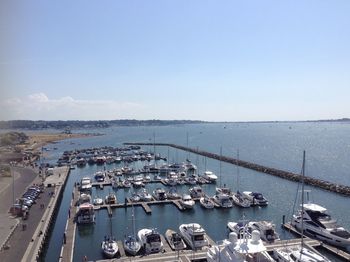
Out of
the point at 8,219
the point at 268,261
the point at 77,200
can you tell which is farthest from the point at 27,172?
the point at 268,261

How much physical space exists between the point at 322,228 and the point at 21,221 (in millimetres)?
24132

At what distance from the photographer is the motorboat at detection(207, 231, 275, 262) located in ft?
61.5

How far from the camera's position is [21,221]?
29.3 m

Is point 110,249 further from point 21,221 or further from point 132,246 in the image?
point 21,221

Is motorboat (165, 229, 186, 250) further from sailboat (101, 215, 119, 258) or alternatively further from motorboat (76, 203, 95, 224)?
motorboat (76, 203, 95, 224)

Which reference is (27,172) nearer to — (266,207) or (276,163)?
(266,207)

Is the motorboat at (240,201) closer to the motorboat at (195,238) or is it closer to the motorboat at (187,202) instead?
the motorboat at (187,202)

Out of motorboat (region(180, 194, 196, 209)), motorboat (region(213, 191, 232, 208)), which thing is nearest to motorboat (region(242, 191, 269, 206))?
motorboat (region(213, 191, 232, 208))

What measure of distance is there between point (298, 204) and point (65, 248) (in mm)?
26629

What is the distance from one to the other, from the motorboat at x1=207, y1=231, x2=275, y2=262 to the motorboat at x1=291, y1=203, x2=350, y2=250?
8905 mm

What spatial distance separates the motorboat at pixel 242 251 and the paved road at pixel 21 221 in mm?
12356

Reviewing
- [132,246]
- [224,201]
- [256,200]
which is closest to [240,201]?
[256,200]

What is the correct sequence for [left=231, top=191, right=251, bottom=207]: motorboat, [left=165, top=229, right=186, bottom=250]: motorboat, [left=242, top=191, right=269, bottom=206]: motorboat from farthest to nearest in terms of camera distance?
[left=242, top=191, right=269, bottom=206]: motorboat → [left=231, top=191, right=251, bottom=207]: motorboat → [left=165, top=229, right=186, bottom=250]: motorboat

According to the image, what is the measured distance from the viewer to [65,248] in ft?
82.7
